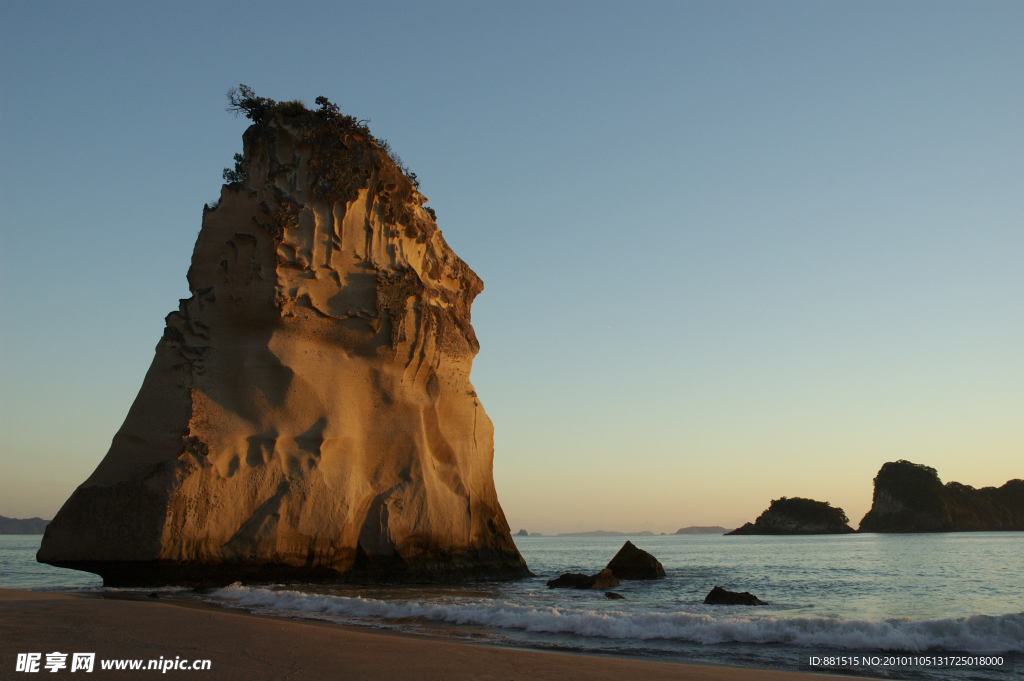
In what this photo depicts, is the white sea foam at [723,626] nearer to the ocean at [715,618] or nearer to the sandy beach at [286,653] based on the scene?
the ocean at [715,618]

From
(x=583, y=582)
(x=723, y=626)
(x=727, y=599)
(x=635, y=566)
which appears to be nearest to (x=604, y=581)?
(x=583, y=582)

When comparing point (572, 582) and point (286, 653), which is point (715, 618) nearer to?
point (286, 653)

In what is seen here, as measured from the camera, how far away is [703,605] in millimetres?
13102

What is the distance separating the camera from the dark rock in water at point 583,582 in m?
17.8

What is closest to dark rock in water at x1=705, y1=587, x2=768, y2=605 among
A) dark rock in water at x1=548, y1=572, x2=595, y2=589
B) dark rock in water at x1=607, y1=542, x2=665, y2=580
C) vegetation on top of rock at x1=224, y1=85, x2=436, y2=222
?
dark rock in water at x1=548, y1=572, x2=595, y2=589

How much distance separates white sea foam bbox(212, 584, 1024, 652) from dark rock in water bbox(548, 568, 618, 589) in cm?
674

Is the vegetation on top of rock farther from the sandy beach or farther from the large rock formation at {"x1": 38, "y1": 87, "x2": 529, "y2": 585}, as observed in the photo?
the sandy beach

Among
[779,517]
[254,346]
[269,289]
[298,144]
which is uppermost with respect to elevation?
[298,144]

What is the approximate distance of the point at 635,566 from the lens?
21734 mm

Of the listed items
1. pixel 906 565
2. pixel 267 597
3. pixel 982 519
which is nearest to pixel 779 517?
pixel 982 519

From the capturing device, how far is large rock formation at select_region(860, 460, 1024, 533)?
252 feet

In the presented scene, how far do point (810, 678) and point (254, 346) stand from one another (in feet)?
46.3

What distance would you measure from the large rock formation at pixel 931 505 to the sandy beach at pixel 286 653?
84529 millimetres

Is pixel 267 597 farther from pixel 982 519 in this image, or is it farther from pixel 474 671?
pixel 982 519
